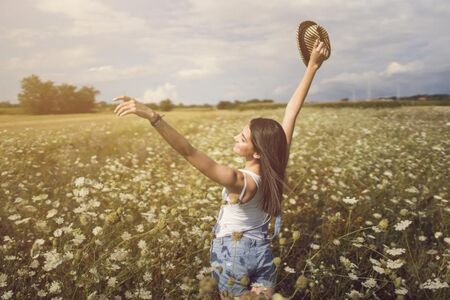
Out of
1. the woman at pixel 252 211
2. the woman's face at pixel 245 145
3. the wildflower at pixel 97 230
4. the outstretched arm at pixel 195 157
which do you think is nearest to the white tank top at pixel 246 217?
the woman at pixel 252 211

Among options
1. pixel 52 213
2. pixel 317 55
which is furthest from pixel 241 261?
pixel 52 213

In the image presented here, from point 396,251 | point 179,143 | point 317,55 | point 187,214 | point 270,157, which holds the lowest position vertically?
point 396,251

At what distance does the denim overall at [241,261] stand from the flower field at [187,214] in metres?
0.23

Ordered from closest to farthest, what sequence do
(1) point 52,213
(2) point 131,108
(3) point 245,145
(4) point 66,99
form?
(2) point 131,108 → (3) point 245,145 → (1) point 52,213 → (4) point 66,99

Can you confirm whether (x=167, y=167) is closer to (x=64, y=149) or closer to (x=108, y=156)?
(x=108, y=156)

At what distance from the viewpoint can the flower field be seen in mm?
3607

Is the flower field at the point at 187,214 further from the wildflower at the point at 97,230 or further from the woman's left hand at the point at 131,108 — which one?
the woman's left hand at the point at 131,108

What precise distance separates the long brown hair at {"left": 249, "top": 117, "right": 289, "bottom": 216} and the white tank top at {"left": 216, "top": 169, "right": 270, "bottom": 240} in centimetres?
5

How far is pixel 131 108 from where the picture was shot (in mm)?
2541

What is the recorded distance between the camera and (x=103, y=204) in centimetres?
521

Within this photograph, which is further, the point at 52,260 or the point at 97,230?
the point at 97,230

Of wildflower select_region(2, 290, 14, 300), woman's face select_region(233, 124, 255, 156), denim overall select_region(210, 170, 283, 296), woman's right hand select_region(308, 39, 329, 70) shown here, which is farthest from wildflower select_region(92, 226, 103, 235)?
woman's right hand select_region(308, 39, 329, 70)

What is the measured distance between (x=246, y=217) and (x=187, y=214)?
1.80m

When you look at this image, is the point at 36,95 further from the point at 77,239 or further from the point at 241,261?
the point at 241,261
